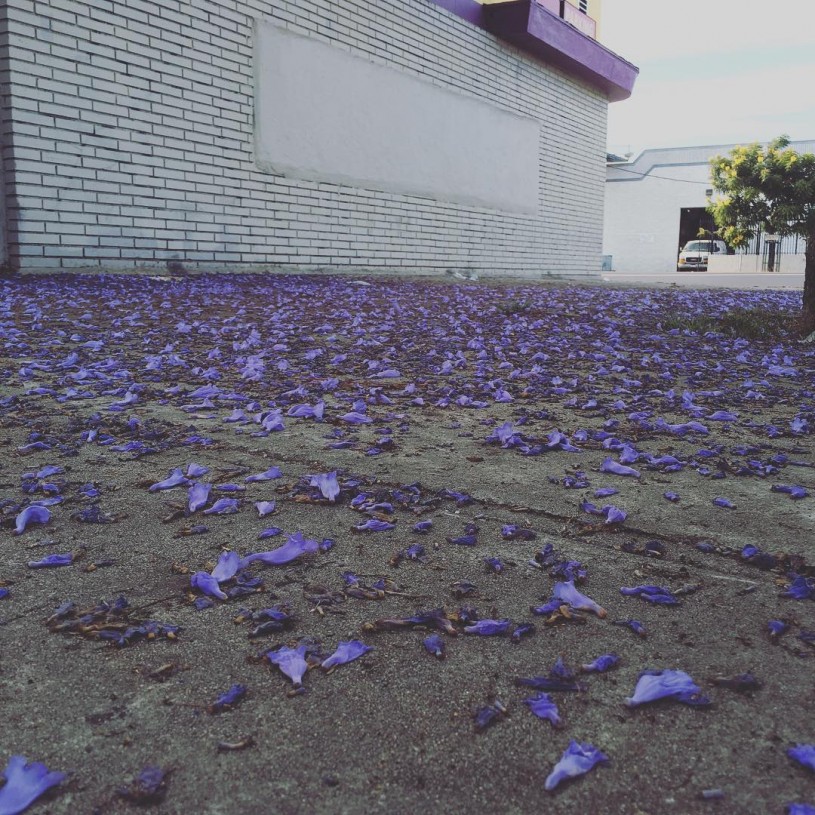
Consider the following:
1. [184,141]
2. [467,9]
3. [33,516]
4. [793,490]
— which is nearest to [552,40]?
[467,9]

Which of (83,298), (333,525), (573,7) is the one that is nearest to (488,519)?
(333,525)

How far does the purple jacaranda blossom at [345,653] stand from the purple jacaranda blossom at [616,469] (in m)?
1.27

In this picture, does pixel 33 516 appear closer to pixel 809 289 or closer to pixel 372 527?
pixel 372 527

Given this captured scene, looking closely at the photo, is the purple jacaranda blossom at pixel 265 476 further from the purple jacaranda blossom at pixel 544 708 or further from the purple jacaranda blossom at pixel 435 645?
the purple jacaranda blossom at pixel 544 708

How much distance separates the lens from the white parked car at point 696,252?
39.1 metres

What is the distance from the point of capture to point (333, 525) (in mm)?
1882

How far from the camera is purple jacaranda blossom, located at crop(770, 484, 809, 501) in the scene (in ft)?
6.88

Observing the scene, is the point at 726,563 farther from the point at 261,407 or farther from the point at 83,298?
the point at 83,298

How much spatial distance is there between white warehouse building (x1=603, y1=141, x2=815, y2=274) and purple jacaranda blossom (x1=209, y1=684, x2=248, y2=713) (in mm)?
40685

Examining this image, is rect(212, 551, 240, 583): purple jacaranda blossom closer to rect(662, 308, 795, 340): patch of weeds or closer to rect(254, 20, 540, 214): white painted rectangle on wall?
rect(662, 308, 795, 340): patch of weeds

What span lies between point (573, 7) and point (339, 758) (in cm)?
1870

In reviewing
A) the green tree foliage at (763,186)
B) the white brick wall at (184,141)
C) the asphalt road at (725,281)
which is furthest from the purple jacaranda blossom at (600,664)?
the green tree foliage at (763,186)

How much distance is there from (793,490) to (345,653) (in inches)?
58.7

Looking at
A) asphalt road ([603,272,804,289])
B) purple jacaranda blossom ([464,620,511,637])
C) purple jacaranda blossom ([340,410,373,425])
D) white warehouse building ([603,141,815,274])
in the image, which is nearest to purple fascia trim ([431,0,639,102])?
asphalt road ([603,272,804,289])
